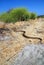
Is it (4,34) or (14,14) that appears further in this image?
(14,14)

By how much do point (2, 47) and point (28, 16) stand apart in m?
8.78

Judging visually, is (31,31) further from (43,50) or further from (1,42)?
(43,50)

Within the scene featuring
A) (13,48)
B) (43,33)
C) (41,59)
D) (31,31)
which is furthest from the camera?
(31,31)

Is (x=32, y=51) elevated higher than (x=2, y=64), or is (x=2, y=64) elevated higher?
(x=32, y=51)

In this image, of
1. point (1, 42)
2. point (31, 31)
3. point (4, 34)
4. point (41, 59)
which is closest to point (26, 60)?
point (41, 59)

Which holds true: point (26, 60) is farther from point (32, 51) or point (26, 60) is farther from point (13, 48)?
point (13, 48)

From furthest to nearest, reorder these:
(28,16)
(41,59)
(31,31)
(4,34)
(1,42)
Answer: (28,16)
(31,31)
(4,34)
(1,42)
(41,59)

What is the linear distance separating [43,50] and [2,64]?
93 cm

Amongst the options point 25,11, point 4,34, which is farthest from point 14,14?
point 4,34

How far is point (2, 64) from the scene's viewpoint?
14.0ft

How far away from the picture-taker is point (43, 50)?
12.9ft

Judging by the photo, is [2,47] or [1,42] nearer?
[2,47]

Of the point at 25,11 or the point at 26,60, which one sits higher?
the point at 25,11

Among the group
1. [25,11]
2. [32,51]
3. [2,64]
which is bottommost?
[2,64]
